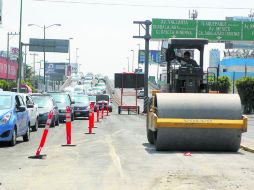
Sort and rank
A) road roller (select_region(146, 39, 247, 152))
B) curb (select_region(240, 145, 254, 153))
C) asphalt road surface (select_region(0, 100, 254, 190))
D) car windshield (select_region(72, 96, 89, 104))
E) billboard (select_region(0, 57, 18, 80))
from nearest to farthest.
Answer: asphalt road surface (select_region(0, 100, 254, 190))
road roller (select_region(146, 39, 247, 152))
curb (select_region(240, 145, 254, 153))
car windshield (select_region(72, 96, 89, 104))
billboard (select_region(0, 57, 18, 80))

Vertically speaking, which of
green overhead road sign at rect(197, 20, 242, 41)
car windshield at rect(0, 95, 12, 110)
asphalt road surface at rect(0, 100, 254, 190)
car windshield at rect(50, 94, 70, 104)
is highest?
green overhead road sign at rect(197, 20, 242, 41)

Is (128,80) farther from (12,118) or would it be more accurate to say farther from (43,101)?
(12,118)

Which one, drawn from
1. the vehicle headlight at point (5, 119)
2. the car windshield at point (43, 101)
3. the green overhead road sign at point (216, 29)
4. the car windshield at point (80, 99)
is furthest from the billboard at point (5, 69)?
the vehicle headlight at point (5, 119)

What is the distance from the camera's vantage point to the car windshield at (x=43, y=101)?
103 feet

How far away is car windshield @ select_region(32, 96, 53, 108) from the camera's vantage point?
31.3 meters

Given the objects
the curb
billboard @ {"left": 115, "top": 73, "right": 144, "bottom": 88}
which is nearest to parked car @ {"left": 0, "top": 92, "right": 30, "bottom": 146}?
the curb

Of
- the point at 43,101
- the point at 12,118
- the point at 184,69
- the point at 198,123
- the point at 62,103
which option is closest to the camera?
the point at 198,123

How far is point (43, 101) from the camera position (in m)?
31.9

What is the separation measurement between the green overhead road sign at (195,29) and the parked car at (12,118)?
32378 mm

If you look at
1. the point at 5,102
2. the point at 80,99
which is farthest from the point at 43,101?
the point at 5,102

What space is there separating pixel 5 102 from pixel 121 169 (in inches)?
299

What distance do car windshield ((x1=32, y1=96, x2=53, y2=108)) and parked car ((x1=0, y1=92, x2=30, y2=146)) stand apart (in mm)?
10340

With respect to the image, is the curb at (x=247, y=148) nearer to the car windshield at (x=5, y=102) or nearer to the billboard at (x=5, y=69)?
the car windshield at (x=5, y=102)

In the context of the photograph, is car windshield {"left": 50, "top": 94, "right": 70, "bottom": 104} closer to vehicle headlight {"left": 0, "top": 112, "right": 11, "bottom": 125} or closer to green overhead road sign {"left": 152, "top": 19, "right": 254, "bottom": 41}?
green overhead road sign {"left": 152, "top": 19, "right": 254, "bottom": 41}
